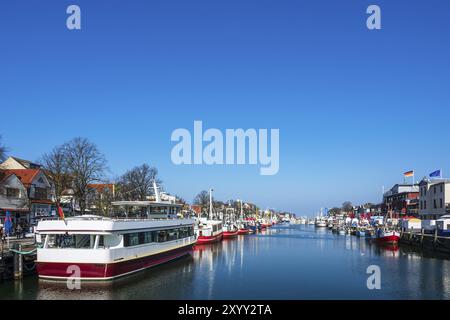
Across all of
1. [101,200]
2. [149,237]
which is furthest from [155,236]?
[101,200]

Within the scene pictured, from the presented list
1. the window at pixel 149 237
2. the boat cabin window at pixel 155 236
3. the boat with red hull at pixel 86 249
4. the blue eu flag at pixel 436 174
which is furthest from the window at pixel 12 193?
the blue eu flag at pixel 436 174

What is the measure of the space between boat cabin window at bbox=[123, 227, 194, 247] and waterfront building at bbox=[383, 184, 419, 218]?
91.4 m

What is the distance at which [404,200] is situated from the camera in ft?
465

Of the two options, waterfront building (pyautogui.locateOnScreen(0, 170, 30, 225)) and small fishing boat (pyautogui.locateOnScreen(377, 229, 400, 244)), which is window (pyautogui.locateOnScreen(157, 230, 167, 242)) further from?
small fishing boat (pyautogui.locateOnScreen(377, 229, 400, 244))

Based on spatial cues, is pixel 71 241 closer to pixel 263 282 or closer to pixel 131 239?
pixel 131 239

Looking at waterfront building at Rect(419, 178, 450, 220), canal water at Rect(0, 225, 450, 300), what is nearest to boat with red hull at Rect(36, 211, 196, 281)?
canal water at Rect(0, 225, 450, 300)

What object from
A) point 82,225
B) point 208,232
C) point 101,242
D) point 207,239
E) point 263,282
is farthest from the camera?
point 208,232

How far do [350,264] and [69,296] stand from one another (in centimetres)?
3475

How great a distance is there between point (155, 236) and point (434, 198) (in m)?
75.5

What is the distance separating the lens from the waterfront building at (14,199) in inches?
2680

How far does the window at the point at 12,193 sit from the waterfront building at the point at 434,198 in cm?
8023

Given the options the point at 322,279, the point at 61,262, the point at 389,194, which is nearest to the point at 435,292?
the point at 322,279

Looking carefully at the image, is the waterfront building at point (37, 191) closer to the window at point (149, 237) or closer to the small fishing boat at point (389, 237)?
the window at point (149, 237)
